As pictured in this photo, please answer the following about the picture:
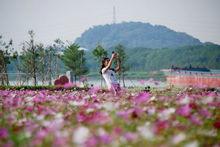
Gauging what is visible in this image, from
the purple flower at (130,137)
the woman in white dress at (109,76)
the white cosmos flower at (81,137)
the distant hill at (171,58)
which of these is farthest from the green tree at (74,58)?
the distant hill at (171,58)

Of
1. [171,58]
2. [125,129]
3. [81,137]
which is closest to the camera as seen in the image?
[81,137]

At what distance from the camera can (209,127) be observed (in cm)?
292

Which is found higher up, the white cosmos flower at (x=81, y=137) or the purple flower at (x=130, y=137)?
the white cosmos flower at (x=81, y=137)

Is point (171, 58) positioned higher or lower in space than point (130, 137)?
higher

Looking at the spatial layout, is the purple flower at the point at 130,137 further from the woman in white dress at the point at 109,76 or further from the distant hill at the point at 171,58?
the distant hill at the point at 171,58

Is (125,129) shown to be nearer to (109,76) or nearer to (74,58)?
(109,76)

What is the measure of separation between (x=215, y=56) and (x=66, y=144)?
149 m

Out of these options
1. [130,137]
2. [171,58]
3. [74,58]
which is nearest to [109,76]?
Answer: [130,137]

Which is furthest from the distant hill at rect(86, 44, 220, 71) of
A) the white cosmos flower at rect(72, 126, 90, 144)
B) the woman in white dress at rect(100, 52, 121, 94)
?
the white cosmos flower at rect(72, 126, 90, 144)

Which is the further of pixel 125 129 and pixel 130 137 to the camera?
pixel 125 129

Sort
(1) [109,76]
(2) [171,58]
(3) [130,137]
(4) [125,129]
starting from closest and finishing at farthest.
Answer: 1. (3) [130,137]
2. (4) [125,129]
3. (1) [109,76]
4. (2) [171,58]

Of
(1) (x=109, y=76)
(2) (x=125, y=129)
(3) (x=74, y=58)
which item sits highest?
(3) (x=74, y=58)

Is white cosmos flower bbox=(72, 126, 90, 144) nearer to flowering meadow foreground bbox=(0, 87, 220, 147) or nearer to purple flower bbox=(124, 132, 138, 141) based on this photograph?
flowering meadow foreground bbox=(0, 87, 220, 147)

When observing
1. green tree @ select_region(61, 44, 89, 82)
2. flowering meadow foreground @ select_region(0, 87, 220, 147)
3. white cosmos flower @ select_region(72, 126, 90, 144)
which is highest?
green tree @ select_region(61, 44, 89, 82)
